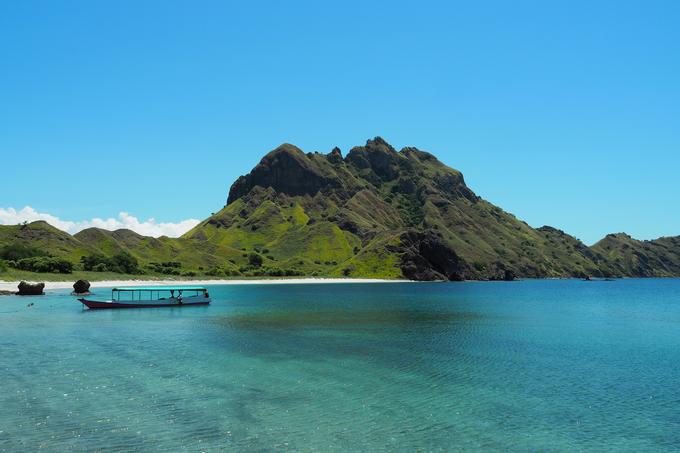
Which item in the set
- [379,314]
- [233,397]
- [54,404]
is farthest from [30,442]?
[379,314]

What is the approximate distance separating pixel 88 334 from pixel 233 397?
39258 millimetres

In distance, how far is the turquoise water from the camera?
25141 mm

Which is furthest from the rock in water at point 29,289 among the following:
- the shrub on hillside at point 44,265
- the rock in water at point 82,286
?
the shrub on hillside at point 44,265

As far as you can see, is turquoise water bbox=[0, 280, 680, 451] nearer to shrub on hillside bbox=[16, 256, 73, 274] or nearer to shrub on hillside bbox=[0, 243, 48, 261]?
shrub on hillside bbox=[16, 256, 73, 274]

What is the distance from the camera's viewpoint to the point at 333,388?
35469mm

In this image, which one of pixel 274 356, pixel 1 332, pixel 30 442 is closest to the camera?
pixel 30 442

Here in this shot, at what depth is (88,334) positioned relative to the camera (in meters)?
62.7

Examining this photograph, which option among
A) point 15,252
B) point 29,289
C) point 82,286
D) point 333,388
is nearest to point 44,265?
point 15,252

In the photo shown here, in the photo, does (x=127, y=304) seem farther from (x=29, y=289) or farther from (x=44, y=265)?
(x=44, y=265)

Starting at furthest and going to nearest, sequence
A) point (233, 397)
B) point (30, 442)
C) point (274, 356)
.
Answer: point (274, 356)
point (233, 397)
point (30, 442)

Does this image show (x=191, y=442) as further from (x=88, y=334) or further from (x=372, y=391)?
(x=88, y=334)

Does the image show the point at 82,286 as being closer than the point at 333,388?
No

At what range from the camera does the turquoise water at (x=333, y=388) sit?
2514 cm

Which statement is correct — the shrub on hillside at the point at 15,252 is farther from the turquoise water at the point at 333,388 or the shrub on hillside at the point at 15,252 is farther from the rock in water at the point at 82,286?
the turquoise water at the point at 333,388
